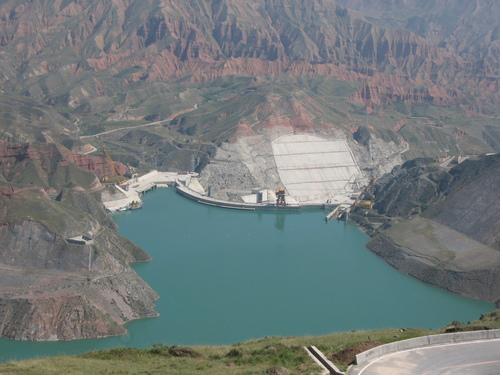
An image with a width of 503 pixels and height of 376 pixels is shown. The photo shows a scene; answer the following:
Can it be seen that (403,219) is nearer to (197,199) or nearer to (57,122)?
(197,199)

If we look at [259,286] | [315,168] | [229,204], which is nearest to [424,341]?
[259,286]

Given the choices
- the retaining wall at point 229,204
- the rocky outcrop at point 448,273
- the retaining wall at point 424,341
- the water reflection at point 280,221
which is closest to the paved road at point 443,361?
the retaining wall at point 424,341

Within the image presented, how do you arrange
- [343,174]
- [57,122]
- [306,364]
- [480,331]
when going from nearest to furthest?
[306,364] < [480,331] < [343,174] < [57,122]

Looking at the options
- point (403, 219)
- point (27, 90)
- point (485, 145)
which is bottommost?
point (403, 219)

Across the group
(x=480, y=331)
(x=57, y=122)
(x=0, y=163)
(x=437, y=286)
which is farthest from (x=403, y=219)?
(x=57, y=122)

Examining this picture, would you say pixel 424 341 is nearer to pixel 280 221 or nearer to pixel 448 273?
pixel 448 273

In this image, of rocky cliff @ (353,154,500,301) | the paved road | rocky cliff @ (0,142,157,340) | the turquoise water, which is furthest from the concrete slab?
the paved road

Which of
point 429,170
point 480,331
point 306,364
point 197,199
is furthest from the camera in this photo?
point 197,199

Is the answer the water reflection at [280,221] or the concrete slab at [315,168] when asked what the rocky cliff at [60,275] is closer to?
the water reflection at [280,221]
